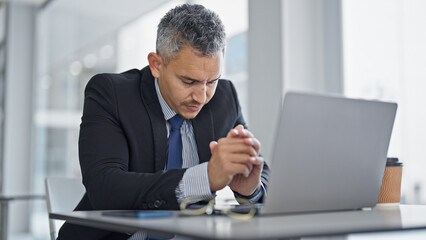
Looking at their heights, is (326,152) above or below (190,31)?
below

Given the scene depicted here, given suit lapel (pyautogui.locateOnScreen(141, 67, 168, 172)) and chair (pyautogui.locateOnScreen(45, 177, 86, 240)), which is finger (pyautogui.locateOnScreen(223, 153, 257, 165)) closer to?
suit lapel (pyautogui.locateOnScreen(141, 67, 168, 172))

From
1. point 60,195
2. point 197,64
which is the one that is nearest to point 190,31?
point 197,64

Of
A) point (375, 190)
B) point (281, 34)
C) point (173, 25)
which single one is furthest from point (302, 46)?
point (375, 190)

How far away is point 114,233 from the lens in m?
1.48

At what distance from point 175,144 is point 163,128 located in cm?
11

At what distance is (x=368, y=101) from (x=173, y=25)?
0.65 m

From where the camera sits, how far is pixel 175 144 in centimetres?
171

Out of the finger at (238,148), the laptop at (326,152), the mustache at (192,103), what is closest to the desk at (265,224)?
the laptop at (326,152)

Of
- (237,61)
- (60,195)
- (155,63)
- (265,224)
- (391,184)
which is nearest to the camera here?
(265,224)

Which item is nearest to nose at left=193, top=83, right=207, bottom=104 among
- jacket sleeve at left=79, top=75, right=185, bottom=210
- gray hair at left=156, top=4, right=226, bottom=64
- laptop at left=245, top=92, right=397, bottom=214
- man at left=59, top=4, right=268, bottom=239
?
man at left=59, top=4, right=268, bottom=239

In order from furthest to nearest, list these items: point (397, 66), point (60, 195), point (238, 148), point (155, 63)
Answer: point (397, 66)
point (60, 195)
point (155, 63)
point (238, 148)

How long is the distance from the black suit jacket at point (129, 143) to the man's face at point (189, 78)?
0.08 metres

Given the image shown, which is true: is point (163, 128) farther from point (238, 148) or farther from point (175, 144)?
point (238, 148)

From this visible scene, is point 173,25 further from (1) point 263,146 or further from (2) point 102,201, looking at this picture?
(1) point 263,146
